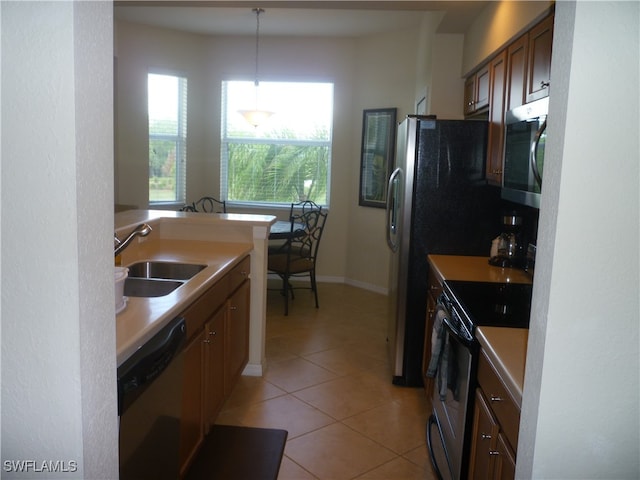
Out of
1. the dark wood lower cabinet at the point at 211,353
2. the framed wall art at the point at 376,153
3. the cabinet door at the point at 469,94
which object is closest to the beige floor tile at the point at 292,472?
the dark wood lower cabinet at the point at 211,353

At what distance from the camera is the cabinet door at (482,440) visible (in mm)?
1644

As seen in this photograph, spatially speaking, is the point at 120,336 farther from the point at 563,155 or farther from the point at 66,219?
the point at 563,155

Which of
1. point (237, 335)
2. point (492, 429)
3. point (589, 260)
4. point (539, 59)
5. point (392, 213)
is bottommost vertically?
point (237, 335)

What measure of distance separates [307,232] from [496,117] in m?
3.07

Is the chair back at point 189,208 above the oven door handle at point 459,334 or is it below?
above

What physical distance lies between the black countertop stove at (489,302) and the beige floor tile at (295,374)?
1.25 metres

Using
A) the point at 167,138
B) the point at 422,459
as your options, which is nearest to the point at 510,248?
the point at 422,459

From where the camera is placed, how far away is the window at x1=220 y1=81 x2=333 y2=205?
622 centimetres

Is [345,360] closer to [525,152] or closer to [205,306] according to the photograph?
[205,306]

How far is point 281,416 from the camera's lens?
9.87 feet

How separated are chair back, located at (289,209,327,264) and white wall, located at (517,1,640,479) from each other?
4.08 meters

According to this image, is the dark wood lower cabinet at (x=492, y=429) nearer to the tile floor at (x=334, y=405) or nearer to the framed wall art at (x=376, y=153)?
the tile floor at (x=334, y=405)

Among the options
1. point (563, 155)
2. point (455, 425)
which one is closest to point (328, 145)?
point (455, 425)

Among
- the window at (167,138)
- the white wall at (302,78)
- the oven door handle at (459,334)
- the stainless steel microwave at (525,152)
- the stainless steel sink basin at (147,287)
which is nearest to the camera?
the oven door handle at (459,334)
